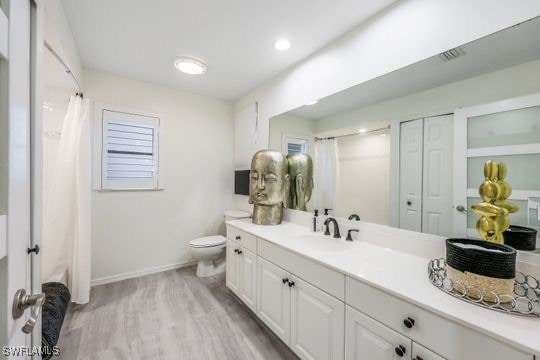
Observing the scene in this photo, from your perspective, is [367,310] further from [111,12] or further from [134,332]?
[111,12]

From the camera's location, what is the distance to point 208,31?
184 cm

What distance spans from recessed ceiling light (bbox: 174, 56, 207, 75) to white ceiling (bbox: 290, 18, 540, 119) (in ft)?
4.71

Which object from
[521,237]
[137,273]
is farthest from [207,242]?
[521,237]

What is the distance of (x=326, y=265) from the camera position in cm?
125

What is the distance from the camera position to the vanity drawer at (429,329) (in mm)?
721

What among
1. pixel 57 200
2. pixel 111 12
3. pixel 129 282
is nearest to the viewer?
pixel 111 12

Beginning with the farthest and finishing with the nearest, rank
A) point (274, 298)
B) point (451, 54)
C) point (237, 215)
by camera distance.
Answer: point (237, 215) < point (274, 298) < point (451, 54)

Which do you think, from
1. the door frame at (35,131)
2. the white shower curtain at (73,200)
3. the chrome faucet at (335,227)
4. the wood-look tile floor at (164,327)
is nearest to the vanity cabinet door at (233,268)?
the wood-look tile floor at (164,327)

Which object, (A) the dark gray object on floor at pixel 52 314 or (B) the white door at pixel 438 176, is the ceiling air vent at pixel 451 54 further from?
(A) the dark gray object on floor at pixel 52 314

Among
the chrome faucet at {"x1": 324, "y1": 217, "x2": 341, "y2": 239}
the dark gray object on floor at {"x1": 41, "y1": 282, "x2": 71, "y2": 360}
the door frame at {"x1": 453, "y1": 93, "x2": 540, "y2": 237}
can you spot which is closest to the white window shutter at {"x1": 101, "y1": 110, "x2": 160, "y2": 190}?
the dark gray object on floor at {"x1": 41, "y1": 282, "x2": 71, "y2": 360}

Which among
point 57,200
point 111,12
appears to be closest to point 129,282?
point 57,200

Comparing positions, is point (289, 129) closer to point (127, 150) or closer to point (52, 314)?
point (127, 150)

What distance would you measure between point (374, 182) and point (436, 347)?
1085mm

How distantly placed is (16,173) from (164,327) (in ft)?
5.81
